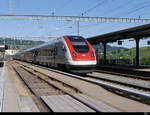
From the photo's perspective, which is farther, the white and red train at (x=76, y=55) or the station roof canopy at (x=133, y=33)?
the station roof canopy at (x=133, y=33)

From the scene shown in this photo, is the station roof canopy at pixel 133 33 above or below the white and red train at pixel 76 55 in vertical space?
above

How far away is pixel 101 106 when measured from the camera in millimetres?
5516

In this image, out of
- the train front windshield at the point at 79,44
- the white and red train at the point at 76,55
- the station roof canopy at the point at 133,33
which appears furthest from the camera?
the station roof canopy at the point at 133,33

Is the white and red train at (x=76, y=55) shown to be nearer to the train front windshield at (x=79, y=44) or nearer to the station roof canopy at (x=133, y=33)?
the train front windshield at (x=79, y=44)

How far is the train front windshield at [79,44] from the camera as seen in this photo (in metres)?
14.6

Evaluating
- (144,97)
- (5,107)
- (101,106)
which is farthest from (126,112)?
(5,107)

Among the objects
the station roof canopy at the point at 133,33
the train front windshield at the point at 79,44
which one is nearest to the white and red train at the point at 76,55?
the train front windshield at the point at 79,44

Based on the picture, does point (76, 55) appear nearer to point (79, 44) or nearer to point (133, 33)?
point (79, 44)

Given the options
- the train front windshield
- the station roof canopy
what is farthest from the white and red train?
the station roof canopy

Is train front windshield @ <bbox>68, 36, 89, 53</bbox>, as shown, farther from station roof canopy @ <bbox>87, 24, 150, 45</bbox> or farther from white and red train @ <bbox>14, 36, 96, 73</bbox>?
station roof canopy @ <bbox>87, 24, 150, 45</bbox>

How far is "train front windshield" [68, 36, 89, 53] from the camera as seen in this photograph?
1465 centimetres

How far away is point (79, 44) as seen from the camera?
15.1m

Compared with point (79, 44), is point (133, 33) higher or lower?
higher

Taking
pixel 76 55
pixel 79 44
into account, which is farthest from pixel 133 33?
pixel 76 55
